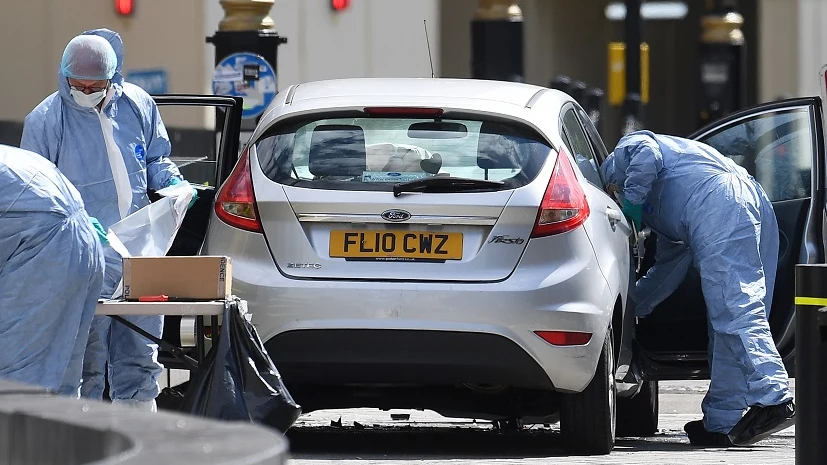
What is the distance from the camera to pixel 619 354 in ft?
23.9

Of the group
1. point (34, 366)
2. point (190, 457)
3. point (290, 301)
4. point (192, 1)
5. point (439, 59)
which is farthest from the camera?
point (439, 59)

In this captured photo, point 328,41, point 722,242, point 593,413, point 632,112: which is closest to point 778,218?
point 722,242

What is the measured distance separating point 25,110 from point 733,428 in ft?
38.3

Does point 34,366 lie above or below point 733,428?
above

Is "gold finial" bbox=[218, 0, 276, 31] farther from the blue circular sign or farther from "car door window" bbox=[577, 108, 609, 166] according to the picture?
"car door window" bbox=[577, 108, 609, 166]

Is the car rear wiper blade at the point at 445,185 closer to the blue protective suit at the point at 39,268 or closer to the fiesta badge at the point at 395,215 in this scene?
the fiesta badge at the point at 395,215

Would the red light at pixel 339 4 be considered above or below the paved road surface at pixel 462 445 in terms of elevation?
above

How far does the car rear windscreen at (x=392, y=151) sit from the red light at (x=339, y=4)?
1394cm

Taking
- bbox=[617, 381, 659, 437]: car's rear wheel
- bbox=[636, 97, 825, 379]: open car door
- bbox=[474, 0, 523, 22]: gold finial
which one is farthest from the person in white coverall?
bbox=[474, 0, 523, 22]: gold finial

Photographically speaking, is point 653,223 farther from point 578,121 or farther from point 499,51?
point 499,51

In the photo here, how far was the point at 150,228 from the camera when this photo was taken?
675 centimetres

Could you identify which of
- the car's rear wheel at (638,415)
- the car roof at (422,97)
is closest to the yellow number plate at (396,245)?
the car roof at (422,97)

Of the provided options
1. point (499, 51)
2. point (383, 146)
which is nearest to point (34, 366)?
point (383, 146)

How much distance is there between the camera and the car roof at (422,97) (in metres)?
6.95
